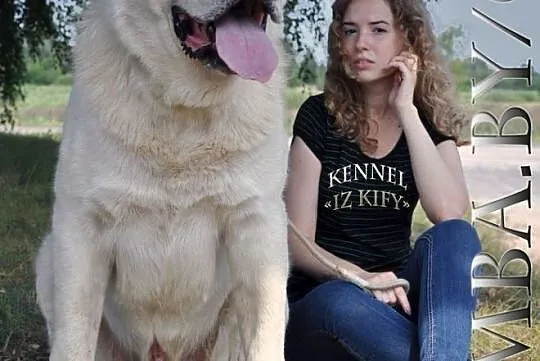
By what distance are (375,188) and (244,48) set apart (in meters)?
0.84

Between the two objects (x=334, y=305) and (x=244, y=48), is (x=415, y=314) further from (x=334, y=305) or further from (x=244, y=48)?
(x=244, y=48)

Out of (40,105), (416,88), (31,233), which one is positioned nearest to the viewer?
(416,88)

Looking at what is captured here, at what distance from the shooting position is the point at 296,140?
2582 mm

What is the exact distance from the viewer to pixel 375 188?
99.7 inches

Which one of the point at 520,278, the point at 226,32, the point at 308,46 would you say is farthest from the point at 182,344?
the point at 308,46

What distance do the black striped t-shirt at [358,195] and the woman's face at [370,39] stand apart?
0.59ft

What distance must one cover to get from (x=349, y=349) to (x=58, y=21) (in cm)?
372

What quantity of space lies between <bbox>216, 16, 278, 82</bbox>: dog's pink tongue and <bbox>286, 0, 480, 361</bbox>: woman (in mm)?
712

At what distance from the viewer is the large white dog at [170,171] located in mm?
1940

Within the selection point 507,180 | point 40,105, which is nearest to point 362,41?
point 507,180

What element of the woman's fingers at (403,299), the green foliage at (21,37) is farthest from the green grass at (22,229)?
the woman's fingers at (403,299)

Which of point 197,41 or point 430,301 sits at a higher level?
point 197,41

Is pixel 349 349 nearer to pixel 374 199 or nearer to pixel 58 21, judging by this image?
pixel 374 199

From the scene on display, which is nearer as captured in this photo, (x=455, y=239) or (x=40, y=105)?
(x=455, y=239)
